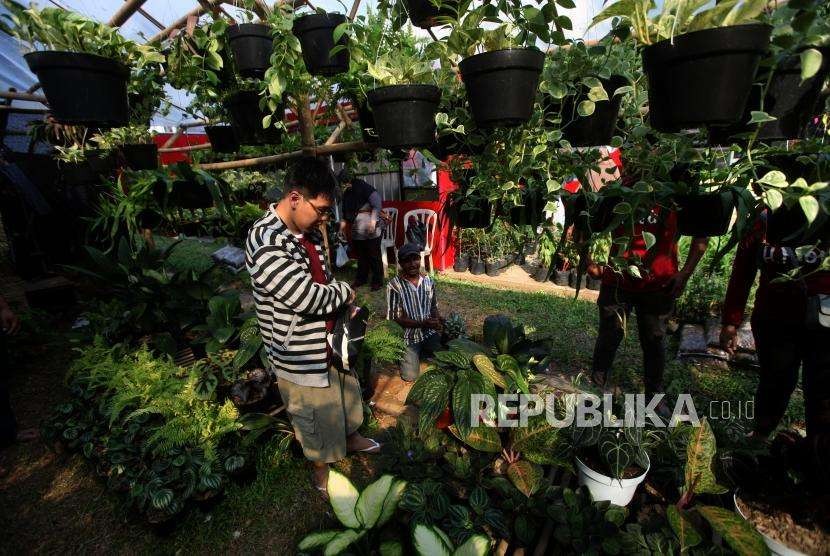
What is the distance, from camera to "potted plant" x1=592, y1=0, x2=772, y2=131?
949mm

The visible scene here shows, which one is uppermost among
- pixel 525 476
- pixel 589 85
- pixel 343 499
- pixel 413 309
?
pixel 589 85

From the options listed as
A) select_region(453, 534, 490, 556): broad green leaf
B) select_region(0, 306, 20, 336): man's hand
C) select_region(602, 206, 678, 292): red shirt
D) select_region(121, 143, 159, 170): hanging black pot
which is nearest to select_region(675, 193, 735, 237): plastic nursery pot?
select_region(602, 206, 678, 292): red shirt

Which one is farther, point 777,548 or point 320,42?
point 320,42

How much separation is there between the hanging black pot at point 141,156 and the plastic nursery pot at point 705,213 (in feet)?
10.8

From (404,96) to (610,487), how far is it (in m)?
1.89

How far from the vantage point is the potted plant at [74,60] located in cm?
179

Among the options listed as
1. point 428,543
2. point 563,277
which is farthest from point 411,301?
point 563,277

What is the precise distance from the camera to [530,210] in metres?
1.63

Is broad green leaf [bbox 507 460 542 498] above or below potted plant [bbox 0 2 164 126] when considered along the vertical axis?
below

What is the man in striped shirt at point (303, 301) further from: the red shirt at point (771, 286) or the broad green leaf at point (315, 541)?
the red shirt at point (771, 286)

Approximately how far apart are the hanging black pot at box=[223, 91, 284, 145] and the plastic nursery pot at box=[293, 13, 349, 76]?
41cm

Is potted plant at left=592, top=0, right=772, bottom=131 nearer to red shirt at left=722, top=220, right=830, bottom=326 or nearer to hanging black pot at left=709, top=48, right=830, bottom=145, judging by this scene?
hanging black pot at left=709, top=48, right=830, bottom=145

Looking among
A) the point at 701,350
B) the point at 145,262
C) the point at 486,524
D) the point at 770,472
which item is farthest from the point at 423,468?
the point at 701,350

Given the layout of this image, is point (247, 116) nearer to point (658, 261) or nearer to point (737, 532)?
point (658, 261)
